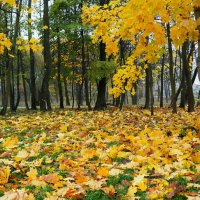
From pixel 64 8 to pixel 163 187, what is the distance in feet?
61.0

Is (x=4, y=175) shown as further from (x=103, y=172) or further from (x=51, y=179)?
(x=103, y=172)

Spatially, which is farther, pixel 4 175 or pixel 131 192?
pixel 4 175

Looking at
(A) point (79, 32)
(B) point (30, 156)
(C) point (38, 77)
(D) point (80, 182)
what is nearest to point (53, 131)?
(B) point (30, 156)

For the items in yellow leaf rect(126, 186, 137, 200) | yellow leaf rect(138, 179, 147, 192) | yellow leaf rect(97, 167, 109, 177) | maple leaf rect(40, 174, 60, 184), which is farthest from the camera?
yellow leaf rect(97, 167, 109, 177)

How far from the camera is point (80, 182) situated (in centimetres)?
418

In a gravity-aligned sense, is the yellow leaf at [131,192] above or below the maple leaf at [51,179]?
below

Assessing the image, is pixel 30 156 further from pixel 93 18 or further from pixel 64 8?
pixel 64 8

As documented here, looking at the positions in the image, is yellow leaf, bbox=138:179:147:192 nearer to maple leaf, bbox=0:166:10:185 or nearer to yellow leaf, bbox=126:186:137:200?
yellow leaf, bbox=126:186:137:200

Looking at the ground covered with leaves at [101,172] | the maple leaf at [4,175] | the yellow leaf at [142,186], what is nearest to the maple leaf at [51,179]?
the ground covered with leaves at [101,172]

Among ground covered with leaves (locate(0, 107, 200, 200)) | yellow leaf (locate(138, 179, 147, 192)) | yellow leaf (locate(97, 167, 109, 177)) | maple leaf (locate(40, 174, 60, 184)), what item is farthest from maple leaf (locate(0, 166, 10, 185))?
yellow leaf (locate(138, 179, 147, 192))

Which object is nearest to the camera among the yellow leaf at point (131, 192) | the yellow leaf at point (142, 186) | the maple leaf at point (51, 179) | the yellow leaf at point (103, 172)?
the yellow leaf at point (131, 192)

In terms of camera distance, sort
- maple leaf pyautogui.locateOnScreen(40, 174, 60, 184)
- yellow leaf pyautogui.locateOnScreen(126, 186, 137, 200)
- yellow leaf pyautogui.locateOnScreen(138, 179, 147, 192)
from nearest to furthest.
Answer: yellow leaf pyautogui.locateOnScreen(126, 186, 137, 200)
yellow leaf pyautogui.locateOnScreen(138, 179, 147, 192)
maple leaf pyautogui.locateOnScreen(40, 174, 60, 184)

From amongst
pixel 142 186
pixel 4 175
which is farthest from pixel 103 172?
pixel 4 175

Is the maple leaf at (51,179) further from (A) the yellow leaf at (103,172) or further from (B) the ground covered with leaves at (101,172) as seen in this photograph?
(A) the yellow leaf at (103,172)
